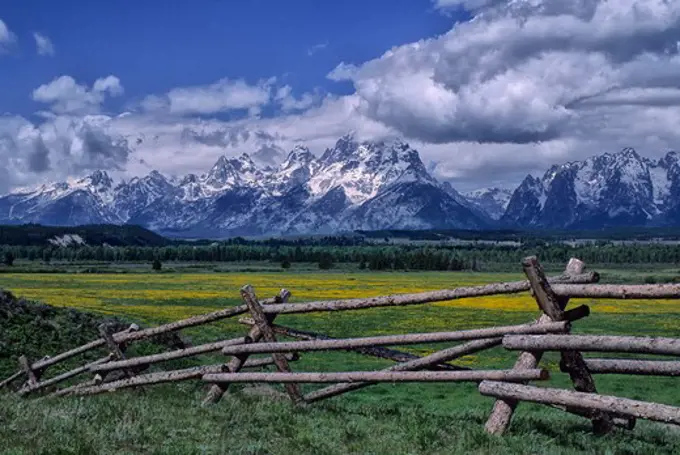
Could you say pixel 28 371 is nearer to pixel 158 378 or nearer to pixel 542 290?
pixel 158 378

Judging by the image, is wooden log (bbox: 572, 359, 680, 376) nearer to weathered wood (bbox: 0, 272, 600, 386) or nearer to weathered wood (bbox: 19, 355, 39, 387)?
weathered wood (bbox: 0, 272, 600, 386)

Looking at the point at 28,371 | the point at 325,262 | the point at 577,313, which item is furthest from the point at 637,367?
the point at 325,262

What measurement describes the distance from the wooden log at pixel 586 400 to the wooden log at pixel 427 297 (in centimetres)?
127

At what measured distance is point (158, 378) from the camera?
12367 mm

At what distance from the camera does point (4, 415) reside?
894cm

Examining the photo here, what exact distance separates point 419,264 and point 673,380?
132 meters

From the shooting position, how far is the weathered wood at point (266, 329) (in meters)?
11.6

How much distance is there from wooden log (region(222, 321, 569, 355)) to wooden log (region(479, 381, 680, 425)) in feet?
2.58

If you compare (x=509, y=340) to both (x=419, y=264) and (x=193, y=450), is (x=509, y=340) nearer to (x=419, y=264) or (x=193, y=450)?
(x=193, y=450)

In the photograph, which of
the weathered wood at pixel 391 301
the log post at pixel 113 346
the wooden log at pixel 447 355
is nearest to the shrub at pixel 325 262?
the log post at pixel 113 346

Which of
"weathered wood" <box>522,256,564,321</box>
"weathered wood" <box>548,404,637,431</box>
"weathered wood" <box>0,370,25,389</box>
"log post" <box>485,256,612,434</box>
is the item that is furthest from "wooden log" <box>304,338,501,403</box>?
"weathered wood" <box>0,370,25,389</box>

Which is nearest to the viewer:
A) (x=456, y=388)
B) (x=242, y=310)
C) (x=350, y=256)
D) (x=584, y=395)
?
(x=584, y=395)

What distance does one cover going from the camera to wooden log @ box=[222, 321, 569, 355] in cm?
918

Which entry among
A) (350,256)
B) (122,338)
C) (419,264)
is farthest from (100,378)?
(350,256)
